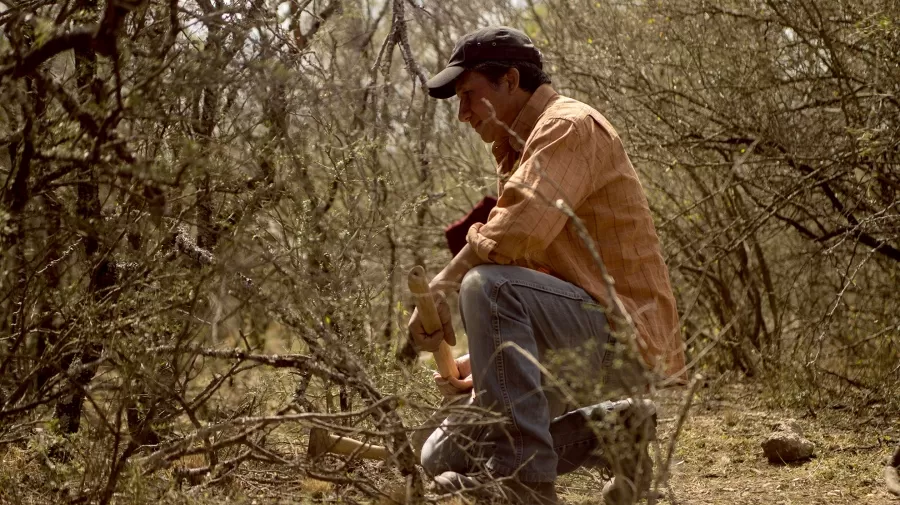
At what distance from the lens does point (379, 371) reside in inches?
160

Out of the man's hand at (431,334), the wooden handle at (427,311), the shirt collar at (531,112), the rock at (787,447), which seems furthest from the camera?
the rock at (787,447)

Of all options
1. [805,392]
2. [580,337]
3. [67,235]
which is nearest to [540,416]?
[580,337]

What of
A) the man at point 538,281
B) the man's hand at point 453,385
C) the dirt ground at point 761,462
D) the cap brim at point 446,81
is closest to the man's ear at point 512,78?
the man at point 538,281

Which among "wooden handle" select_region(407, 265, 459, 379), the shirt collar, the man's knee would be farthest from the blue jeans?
the shirt collar

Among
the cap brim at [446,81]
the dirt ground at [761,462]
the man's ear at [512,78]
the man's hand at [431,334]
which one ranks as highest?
the cap brim at [446,81]

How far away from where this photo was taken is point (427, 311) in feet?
10.7

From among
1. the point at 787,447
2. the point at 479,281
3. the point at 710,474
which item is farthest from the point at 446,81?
the point at 787,447

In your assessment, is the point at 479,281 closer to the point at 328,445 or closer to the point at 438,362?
the point at 438,362

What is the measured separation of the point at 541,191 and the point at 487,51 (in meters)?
0.64

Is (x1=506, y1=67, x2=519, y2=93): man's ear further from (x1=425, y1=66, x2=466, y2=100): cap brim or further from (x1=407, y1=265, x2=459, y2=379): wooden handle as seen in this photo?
(x1=407, y1=265, x2=459, y2=379): wooden handle

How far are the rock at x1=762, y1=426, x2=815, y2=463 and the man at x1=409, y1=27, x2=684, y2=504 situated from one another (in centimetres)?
109

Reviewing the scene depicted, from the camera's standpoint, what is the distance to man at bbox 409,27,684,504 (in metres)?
3.07

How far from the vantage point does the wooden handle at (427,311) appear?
3.16m

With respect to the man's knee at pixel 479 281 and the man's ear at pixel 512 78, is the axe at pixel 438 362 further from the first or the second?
the man's ear at pixel 512 78
